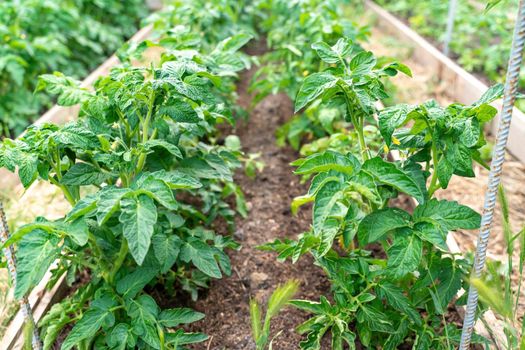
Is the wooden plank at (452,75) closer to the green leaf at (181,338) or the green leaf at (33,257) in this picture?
the green leaf at (181,338)

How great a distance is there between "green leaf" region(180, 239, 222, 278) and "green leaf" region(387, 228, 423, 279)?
0.64m

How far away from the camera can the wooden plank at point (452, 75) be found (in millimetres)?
3422

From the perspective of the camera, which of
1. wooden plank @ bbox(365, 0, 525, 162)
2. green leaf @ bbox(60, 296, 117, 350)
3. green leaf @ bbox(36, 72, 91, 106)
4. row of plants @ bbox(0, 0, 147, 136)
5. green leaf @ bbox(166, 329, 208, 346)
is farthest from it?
row of plants @ bbox(0, 0, 147, 136)

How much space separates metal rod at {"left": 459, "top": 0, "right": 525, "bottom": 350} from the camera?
4.91ft

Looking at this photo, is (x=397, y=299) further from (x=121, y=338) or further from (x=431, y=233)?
(x=121, y=338)

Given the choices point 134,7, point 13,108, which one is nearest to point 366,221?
point 13,108

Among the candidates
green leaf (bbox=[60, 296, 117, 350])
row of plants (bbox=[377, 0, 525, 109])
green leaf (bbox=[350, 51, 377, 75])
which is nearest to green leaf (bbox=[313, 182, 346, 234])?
green leaf (bbox=[350, 51, 377, 75])

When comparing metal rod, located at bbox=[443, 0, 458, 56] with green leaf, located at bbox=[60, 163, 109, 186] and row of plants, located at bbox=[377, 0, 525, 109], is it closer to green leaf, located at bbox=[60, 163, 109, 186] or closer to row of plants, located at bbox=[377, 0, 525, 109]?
row of plants, located at bbox=[377, 0, 525, 109]

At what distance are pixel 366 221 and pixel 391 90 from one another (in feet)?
7.79

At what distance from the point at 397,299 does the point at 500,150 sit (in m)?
0.61

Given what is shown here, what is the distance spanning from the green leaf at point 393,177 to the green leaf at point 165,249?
745mm

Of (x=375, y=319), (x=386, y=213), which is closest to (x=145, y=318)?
(x=375, y=319)

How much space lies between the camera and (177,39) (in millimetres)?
2725

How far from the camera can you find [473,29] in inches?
189
